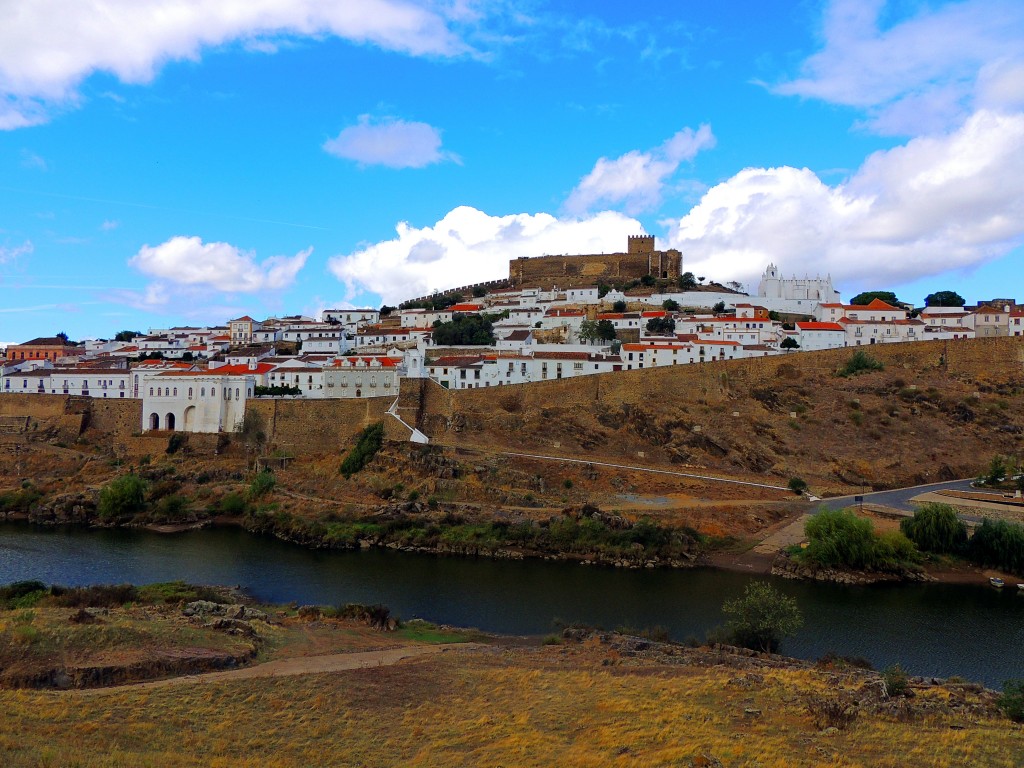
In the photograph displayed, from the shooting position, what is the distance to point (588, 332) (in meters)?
43.5

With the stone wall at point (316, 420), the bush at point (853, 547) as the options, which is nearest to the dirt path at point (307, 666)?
the bush at point (853, 547)

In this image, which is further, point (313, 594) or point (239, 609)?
point (313, 594)

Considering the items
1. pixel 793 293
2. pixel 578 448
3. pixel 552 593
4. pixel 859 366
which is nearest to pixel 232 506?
pixel 578 448

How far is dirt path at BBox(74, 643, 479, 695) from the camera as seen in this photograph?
1203 cm

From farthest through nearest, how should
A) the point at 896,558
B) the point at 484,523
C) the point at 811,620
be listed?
the point at 484,523
the point at 896,558
the point at 811,620

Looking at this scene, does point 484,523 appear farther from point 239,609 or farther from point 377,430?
point 239,609

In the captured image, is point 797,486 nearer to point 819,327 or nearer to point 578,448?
point 578,448

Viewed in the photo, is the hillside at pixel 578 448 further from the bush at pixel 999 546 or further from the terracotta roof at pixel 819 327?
the bush at pixel 999 546

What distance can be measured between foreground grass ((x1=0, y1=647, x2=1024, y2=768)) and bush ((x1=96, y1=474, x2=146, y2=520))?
22.7 metres

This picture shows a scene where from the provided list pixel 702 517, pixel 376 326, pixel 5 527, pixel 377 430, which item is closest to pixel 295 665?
pixel 702 517

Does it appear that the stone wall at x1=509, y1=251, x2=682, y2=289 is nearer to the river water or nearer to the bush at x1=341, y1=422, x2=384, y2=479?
the bush at x1=341, y1=422, x2=384, y2=479

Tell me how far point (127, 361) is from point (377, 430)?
74.5 ft

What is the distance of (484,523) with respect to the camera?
90.7ft

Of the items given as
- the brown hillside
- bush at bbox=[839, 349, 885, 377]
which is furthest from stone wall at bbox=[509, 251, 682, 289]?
the brown hillside
